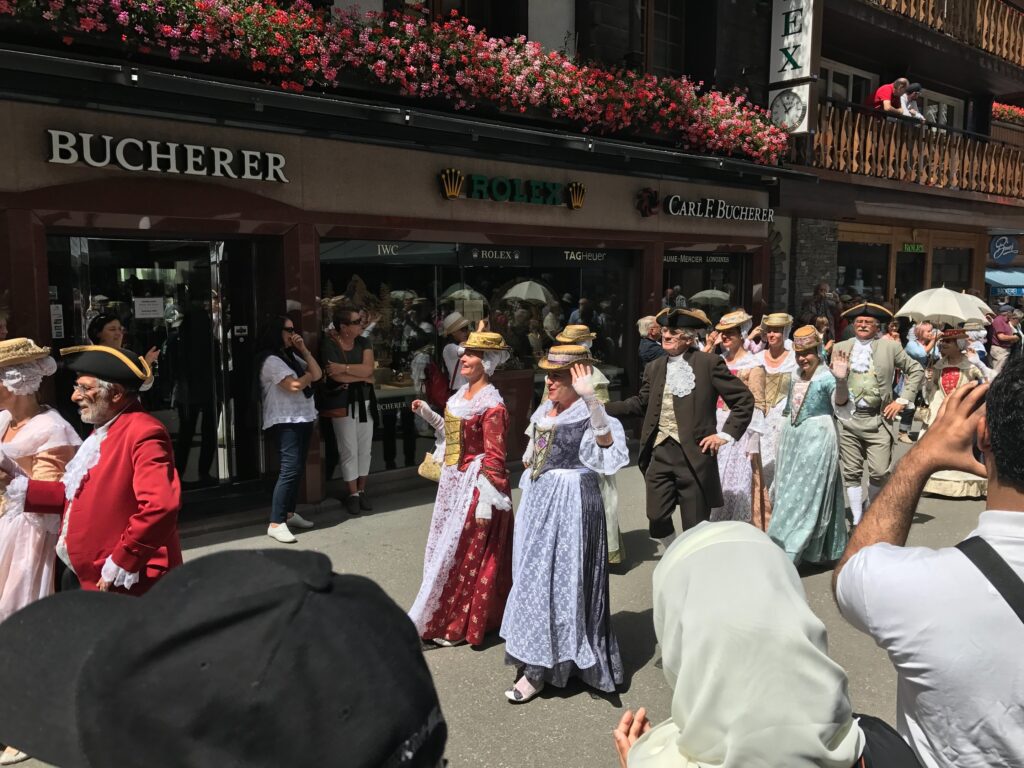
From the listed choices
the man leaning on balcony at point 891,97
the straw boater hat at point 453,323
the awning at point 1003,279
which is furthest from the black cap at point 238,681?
the awning at point 1003,279

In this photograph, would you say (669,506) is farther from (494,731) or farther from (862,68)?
(862,68)

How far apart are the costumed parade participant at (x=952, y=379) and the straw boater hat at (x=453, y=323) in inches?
183

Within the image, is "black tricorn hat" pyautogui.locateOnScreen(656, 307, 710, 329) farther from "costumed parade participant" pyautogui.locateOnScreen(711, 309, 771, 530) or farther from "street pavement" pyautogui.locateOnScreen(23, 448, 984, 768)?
"street pavement" pyautogui.locateOnScreen(23, 448, 984, 768)

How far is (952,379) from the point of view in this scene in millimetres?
8469

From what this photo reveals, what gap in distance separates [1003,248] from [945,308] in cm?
1303

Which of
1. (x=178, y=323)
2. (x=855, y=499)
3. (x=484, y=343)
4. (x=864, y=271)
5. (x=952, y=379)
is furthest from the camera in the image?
(x=864, y=271)

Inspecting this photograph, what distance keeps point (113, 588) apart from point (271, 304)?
4.67 metres

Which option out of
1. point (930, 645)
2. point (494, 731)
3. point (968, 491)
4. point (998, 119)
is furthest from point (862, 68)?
point (930, 645)

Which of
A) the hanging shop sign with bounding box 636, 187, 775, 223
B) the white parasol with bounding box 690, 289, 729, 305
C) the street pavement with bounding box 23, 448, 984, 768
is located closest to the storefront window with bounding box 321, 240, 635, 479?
the hanging shop sign with bounding box 636, 187, 775, 223

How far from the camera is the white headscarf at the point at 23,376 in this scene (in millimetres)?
4008

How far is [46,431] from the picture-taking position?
4051 mm

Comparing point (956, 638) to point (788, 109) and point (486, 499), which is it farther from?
point (788, 109)

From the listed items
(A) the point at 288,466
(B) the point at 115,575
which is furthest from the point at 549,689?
(A) the point at 288,466

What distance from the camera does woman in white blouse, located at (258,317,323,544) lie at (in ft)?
23.3
